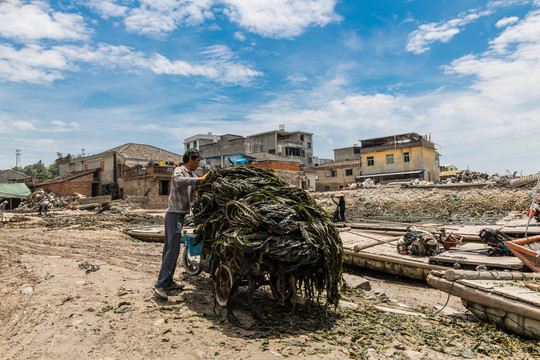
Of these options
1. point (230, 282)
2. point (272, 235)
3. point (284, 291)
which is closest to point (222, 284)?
point (230, 282)

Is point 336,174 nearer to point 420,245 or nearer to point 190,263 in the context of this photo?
point 420,245

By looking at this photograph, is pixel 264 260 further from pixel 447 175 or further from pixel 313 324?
pixel 447 175

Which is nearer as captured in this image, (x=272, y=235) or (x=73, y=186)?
(x=272, y=235)

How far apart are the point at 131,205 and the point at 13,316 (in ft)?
93.3

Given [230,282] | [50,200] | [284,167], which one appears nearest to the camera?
[230,282]

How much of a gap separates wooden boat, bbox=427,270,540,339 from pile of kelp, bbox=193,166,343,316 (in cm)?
250

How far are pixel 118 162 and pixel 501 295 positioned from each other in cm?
4185

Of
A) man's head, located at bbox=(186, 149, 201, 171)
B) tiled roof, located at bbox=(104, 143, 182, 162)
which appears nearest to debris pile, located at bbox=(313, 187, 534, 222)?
man's head, located at bbox=(186, 149, 201, 171)

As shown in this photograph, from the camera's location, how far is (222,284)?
4.45 m

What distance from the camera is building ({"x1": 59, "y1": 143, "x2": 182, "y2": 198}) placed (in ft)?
129

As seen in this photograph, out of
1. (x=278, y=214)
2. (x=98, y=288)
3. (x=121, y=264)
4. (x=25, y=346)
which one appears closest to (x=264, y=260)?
(x=278, y=214)

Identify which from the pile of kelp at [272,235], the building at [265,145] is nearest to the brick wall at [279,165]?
the building at [265,145]

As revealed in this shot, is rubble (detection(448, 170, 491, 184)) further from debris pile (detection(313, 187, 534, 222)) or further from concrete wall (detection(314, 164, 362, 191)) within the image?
concrete wall (detection(314, 164, 362, 191))

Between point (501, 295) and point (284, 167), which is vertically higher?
point (284, 167)
